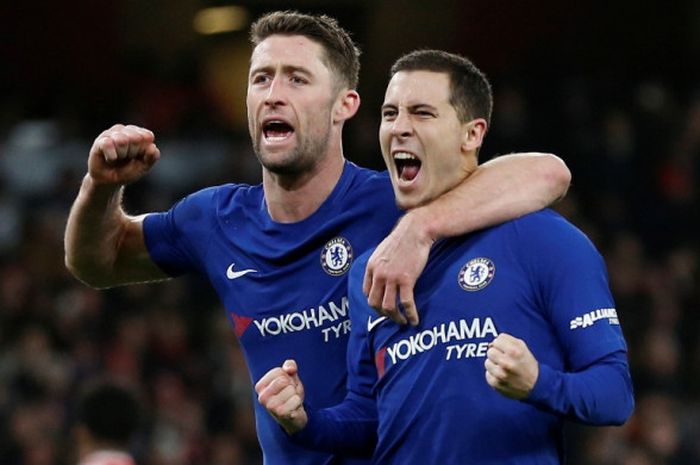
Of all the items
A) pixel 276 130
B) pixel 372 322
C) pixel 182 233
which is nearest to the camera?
pixel 372 322

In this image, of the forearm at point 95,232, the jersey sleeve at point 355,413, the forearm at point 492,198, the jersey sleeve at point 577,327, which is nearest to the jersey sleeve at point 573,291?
the jersey sleeve at point 577,327

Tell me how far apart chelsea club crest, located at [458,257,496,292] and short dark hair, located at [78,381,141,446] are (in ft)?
5.62

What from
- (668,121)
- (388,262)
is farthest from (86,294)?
(388,262)

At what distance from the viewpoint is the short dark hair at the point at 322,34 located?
462 cm

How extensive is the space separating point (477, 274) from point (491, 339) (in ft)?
0.63

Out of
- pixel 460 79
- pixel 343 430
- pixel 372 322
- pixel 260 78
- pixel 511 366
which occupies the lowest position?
pixel 343 430

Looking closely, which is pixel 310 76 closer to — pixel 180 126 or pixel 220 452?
pixel 220 452

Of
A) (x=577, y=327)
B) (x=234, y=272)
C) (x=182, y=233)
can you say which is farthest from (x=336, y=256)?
(x=577, y=327)

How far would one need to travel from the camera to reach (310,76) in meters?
4.56

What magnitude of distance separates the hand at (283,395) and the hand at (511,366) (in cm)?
64

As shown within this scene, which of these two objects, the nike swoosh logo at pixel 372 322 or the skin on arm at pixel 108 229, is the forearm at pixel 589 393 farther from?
the skin on arm at pixel 108 229

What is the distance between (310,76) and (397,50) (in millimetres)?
10522

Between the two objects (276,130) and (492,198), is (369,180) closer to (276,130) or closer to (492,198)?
(276,130)

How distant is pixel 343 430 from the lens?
4.15 meters
